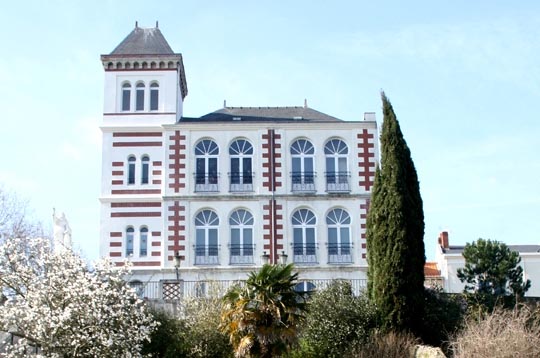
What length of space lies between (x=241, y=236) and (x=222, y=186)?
2651 millimetres

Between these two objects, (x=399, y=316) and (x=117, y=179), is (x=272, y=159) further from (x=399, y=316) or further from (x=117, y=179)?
(x=399, y=316)

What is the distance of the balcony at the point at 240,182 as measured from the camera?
43094mm

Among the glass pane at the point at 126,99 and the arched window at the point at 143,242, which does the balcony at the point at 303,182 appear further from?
the glass pane at the point at 126,99

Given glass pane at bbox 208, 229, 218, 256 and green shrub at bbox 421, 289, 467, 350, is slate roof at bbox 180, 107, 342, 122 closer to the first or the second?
glass pane at bbox 208, 229, 218, 256

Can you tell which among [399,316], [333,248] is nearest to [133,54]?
[333,248]

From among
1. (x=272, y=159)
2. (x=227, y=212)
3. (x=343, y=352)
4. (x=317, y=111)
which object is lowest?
(x=343, y=352)

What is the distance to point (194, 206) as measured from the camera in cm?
4272

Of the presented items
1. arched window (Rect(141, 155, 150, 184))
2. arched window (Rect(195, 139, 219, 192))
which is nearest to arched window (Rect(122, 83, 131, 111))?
arched window (Rect(141, 155, 150, 184))

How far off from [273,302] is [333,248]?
16.1 meters

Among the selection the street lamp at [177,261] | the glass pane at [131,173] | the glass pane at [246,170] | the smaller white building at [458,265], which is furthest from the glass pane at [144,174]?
the smaller white building at [458,265]

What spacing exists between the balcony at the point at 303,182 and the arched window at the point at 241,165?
7.03ft

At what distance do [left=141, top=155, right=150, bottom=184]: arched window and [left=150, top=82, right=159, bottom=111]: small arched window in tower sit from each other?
8.76 feet

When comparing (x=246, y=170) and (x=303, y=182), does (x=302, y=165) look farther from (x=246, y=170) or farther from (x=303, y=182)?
(x=246, y=170)

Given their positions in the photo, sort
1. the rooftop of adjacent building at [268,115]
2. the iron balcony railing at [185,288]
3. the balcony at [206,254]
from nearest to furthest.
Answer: the iron balcony railing at [185,288], the balcony at [206,254], the rooftop of adjacent building at [268,115]
